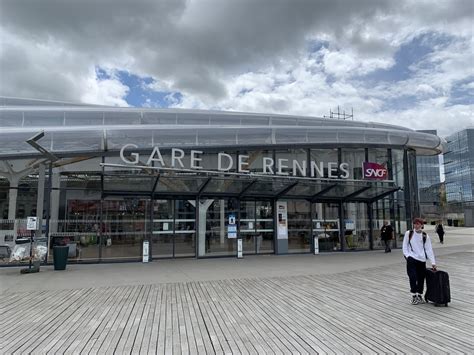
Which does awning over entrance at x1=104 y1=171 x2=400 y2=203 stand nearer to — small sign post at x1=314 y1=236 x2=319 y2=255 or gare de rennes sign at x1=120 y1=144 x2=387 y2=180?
gare de rennes sign at x1=120 y1=144 x2=387 y2=180

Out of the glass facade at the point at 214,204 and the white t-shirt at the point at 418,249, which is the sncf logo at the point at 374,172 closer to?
the glass facade at the point at 214,204

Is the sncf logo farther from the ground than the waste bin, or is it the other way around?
the sncf logo

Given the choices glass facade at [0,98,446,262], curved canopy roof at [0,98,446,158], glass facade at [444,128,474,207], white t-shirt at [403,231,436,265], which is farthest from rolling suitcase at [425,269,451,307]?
glass facade at [444,128,474,207]

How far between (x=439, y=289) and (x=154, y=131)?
12.4 meters

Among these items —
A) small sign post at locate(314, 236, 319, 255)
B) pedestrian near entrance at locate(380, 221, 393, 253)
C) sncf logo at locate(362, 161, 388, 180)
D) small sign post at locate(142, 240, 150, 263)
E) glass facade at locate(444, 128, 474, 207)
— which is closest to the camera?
small sign post at locate(142, 240, 150, 263)

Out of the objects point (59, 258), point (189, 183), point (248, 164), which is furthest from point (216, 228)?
point (59, 258)

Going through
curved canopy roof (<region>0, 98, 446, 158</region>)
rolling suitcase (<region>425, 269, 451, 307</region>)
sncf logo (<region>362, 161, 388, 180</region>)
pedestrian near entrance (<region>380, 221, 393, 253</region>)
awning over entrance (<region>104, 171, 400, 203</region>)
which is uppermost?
curved canopy roof (<region>0, 98, 446, 158</region>)

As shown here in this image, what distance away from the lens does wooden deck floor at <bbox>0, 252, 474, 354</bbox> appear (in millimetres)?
5367

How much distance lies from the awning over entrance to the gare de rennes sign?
50cm

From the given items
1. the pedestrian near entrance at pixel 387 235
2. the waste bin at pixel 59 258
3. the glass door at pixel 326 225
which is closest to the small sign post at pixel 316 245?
the glass door at pixel 326 225

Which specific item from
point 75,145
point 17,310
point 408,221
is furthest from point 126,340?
point 408,221

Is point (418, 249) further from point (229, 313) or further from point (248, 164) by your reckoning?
point (248, 164)

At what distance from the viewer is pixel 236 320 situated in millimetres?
6691

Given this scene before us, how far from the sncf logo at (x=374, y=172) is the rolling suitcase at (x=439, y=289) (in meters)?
11.8
